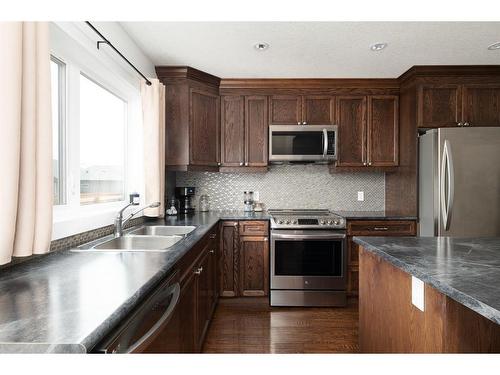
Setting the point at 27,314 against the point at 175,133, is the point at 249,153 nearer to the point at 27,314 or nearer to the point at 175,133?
the point at 175,133

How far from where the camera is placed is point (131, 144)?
288 centimetres

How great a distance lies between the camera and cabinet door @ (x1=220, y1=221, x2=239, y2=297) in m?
3.23

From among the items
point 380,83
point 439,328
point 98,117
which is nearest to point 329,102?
point 380,83

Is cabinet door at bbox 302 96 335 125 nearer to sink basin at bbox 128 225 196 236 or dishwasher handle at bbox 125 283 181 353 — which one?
sink basin at bbox 128 225 196 236

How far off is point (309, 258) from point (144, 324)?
2288 mm

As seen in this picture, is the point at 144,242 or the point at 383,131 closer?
the point at 144,242

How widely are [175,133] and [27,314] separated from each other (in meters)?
2.55

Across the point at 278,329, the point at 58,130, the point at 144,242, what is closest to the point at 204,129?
the point at 144,242

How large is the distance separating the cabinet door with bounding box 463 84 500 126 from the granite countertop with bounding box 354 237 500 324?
1971 millimetres

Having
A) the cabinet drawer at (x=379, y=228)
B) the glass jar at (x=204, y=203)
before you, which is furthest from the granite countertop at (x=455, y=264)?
the glass jar at (x=204, y=203)

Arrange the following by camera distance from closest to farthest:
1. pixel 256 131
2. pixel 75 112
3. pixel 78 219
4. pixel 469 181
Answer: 1. pixel 78 219
2. pixel 75 112
3. pixel 469 181
4. pixel 256 131

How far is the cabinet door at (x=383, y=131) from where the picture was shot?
3.49 meters

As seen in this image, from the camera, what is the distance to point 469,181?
2789 mm

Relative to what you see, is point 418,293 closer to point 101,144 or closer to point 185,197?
point 101,144
